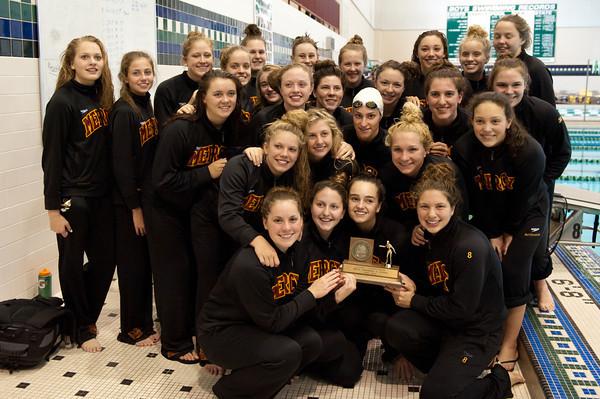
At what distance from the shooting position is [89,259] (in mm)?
3322

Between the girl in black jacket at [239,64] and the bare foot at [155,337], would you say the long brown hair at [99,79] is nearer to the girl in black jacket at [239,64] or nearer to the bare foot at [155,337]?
Answer: the girl in black jacket at [239,64]

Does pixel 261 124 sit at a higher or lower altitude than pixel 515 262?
higher

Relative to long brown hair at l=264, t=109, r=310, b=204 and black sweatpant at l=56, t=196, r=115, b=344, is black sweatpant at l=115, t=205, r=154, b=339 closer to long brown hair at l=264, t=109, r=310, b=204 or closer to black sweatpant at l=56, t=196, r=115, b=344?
black sweatpant at l=56, t=196, r=115, b=344

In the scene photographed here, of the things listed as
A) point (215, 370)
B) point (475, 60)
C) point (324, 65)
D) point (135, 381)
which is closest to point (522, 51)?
point (475, 60)

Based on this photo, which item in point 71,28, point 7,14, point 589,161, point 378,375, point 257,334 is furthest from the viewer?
point 589,161

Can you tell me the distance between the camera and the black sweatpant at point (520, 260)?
117 inches

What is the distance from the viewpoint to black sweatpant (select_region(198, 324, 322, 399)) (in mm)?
2596

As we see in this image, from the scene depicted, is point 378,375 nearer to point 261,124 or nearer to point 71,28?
point 261,124

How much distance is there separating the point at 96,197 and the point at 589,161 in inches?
486

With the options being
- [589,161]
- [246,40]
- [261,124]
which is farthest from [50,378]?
[589,161]

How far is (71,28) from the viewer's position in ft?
12.8

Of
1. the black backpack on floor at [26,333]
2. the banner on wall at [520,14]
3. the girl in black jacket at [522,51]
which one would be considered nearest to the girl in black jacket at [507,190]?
the girl in black jacket at [522,51]

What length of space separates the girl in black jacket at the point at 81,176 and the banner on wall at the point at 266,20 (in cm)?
471

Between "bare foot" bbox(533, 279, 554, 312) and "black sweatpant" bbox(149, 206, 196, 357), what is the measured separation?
7.08ft
